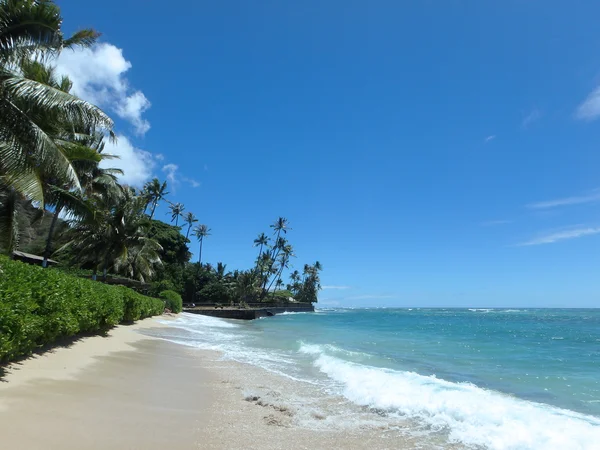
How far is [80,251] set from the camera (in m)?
31.1

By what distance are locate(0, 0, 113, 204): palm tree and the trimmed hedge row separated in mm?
2415

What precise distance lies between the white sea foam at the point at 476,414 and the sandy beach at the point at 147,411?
116 cm

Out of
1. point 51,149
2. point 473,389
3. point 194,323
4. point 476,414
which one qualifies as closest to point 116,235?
point 194,323

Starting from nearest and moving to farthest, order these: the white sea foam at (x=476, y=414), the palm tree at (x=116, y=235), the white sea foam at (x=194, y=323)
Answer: the white sea foam at (x=476, y=414), the white sea foam at (x=194, y=323), the palm tree at (x=116, y=235)

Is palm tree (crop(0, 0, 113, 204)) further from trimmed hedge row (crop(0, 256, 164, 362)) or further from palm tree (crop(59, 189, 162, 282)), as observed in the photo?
palm tree (crop(59, 189, 162, 282))

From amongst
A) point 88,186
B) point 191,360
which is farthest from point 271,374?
point 88,186

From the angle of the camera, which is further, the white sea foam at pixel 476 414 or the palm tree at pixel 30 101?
the palm tree at pixel 30 101

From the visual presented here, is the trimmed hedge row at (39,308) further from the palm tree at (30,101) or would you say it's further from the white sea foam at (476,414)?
the white sea foam at (476,414)

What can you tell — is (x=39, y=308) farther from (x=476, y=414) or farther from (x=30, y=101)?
(x=476, y=414)

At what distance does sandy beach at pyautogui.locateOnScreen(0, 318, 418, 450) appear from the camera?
15.5 ft

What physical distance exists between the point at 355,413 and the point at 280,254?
78.5 meters

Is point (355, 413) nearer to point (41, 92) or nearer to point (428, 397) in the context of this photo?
point (428, 397)

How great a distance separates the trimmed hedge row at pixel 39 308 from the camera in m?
6.10

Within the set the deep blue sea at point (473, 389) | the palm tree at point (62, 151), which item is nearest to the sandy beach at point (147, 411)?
the deep blue sea at point (473, 389)
